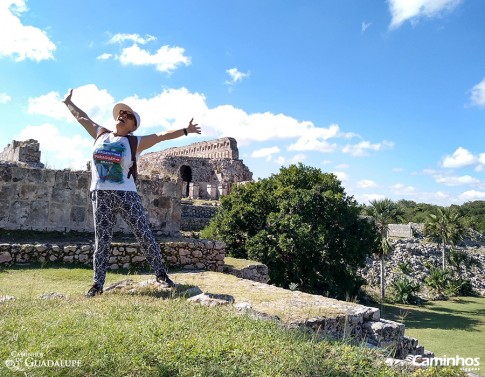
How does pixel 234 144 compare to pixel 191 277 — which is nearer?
pixel 191 277

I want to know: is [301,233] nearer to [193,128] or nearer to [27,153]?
[27,153]

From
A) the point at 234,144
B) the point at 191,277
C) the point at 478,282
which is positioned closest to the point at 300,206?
the point at 191,277

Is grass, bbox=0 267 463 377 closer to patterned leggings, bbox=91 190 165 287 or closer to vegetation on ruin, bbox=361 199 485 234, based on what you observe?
patterned leggings, bbox=91 190 165 287

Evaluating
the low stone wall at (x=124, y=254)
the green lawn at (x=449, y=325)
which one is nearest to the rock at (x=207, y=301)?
the low stone wall at (x=124, y=254)

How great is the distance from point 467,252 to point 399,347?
1417 inches

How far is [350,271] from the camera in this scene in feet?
55.6

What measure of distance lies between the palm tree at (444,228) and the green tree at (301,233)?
18317mm

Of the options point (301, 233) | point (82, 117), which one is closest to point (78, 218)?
point (82, 117)

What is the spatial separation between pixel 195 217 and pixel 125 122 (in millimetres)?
17383

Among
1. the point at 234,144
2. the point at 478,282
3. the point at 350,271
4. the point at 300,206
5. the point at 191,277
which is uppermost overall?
the point at 234,144

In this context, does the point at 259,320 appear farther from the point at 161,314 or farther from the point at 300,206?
the point at 300,206

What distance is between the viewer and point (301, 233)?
1505 cm

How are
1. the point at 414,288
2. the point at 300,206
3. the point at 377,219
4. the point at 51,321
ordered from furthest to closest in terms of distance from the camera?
the point at 377,219 < the point at 414,288 < the point at 300,206 < the point at 51,321

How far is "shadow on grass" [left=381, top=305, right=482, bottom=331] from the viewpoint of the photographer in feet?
56.5
